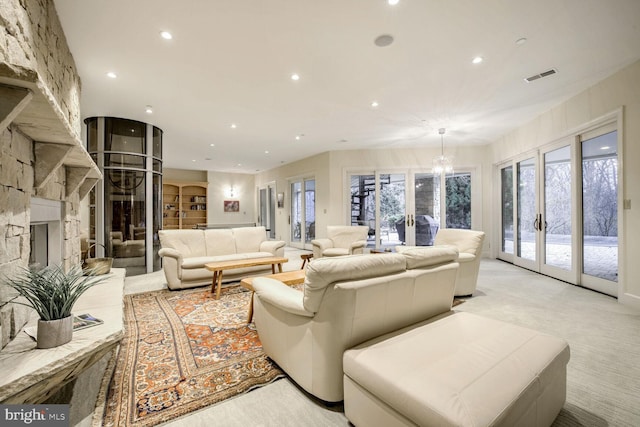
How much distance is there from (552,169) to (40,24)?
677cm

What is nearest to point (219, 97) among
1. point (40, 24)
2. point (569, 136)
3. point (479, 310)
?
point (40, 24)

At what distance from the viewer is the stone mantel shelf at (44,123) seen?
3.82 ft

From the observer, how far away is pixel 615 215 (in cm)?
378

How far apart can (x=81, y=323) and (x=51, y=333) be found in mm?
345

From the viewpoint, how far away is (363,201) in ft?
24.9

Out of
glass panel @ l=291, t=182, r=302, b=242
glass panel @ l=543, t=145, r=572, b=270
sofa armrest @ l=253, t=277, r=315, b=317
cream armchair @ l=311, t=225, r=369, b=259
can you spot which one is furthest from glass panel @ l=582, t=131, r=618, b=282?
glass panel @ l=291, t=182, r=302, b=242

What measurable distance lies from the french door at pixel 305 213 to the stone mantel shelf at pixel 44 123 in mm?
6229

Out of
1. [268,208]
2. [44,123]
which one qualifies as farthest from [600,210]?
[268,208]

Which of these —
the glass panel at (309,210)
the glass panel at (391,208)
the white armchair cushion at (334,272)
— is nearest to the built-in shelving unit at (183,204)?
the glass panel at (309,210)

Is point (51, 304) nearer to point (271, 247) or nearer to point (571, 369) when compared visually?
point (571, 369)

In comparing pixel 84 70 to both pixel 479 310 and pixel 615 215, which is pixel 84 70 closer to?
pixel 479 310

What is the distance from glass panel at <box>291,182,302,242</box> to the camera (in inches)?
360

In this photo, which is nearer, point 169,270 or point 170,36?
point 170,36

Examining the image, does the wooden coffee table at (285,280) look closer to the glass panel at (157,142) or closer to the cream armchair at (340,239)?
the cream armchair at (340,239)
